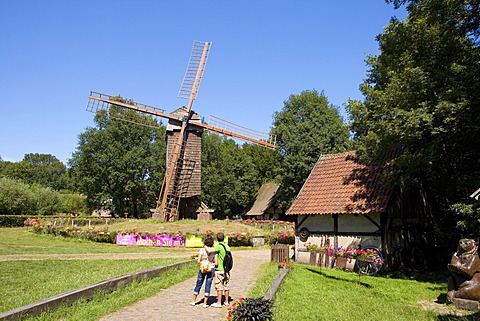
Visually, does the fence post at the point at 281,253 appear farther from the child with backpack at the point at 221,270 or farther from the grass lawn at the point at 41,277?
the child with backpack at the point at 221,270

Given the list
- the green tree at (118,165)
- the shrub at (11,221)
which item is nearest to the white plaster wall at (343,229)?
the green tree at (118,165)

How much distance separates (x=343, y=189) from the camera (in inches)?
697

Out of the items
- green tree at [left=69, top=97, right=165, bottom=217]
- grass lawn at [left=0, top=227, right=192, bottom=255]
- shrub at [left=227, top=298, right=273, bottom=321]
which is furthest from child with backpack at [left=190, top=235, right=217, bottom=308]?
green tree at [left=69, top=97, right=165, bottom=217]

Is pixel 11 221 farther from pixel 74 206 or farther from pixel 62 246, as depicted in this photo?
pixel 74 206

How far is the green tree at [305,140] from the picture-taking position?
36.3 metres

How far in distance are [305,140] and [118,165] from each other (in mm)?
22756

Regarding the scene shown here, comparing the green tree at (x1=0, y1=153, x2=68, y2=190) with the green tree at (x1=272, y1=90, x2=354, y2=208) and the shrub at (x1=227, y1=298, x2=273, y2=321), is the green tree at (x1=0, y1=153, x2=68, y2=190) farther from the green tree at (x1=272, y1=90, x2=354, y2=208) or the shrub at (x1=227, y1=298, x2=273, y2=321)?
the shrub at (x1=227, y1=298, x2=273, y2=321)

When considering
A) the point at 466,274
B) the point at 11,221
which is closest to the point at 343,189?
the point at 466,274

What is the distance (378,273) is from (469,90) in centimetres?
768

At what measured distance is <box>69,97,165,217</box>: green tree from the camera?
4512 centimetres

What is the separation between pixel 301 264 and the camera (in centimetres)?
1731

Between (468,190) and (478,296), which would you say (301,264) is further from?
(478,296)

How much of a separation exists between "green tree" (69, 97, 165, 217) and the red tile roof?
1166 inches

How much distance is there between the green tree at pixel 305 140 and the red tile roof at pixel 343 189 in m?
15.4
